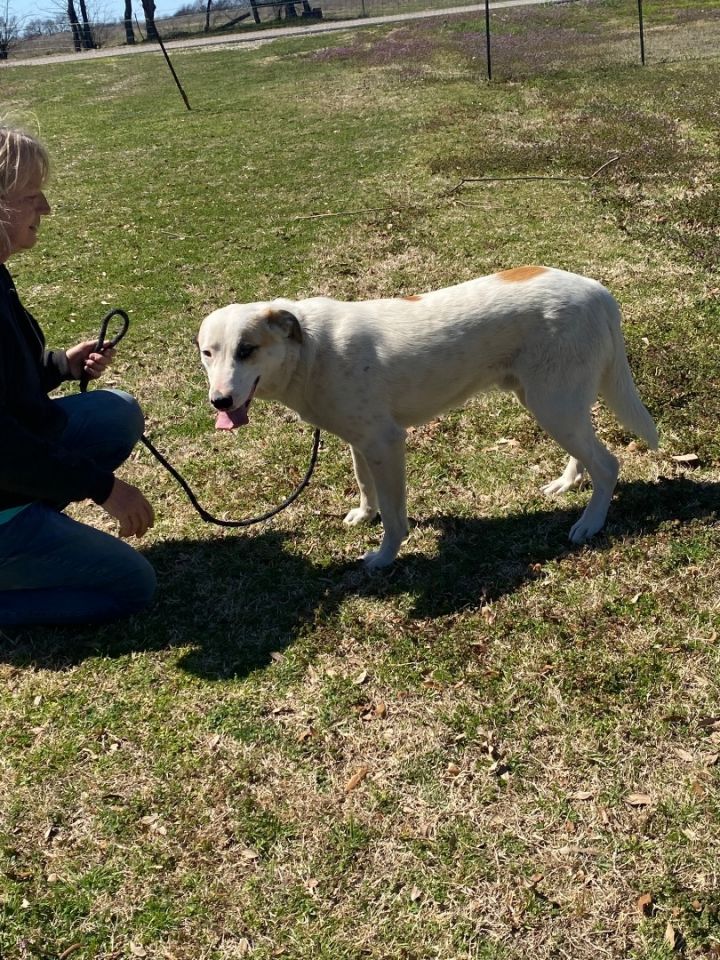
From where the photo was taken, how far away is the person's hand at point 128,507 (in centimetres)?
385

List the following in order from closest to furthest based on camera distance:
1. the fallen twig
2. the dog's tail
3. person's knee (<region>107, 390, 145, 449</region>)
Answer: the dog's tail, person's knee (<region>107, 390, 145, 449</region>), the fallen twig

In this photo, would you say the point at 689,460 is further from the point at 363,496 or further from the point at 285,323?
the point at 285,323

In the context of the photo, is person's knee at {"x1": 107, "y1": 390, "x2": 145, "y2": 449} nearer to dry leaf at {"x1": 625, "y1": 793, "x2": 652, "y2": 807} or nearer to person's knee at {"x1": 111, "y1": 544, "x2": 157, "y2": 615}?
person's knee at {"x1": 111, "y1": 544, "x2": 157, "y2": 615}

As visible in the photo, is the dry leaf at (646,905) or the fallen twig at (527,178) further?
the fallen twig at (527,178)

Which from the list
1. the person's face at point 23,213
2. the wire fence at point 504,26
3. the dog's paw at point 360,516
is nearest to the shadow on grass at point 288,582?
the dog's paw at point 360,516

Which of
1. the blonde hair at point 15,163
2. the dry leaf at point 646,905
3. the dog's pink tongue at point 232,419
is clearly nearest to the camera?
the dry leaf at point 646,905

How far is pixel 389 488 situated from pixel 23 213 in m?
2.24

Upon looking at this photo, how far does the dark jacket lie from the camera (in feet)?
11.5

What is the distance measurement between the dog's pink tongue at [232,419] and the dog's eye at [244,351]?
0.81 ft

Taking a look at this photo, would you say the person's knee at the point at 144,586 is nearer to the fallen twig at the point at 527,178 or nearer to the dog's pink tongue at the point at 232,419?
the dog's pink tongue at the point at 232,419

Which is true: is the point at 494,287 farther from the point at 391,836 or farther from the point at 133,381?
the point at 133,381

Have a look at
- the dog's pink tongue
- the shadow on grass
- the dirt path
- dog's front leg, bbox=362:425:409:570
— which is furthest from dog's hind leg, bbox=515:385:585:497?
the dirt path

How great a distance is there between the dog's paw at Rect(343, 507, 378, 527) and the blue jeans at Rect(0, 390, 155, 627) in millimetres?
1248

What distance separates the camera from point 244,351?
3781mm
